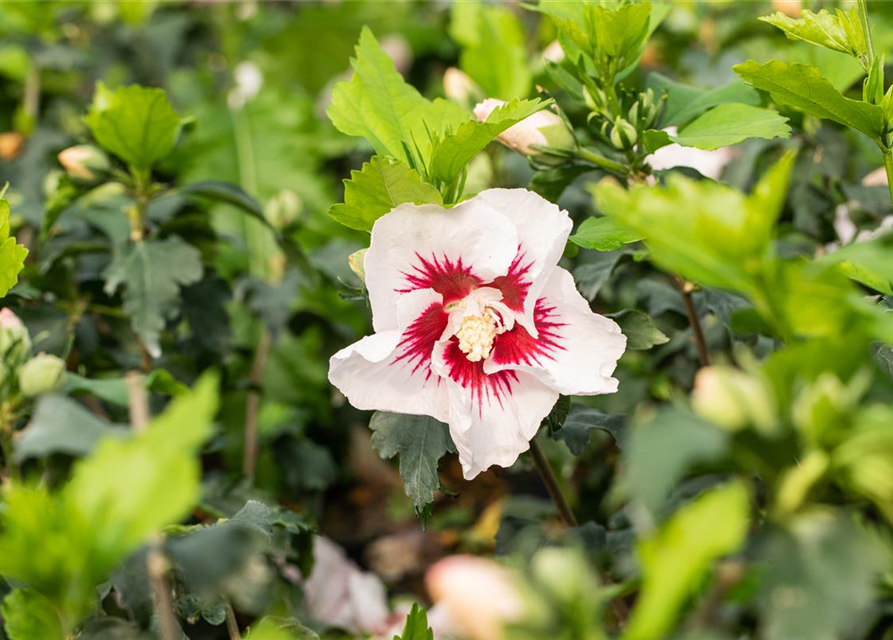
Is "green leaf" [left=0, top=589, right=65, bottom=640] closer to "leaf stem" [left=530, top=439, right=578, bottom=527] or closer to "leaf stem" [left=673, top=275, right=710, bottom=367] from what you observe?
"leaf stem" [left=530, top=439, right=578, bottom=527]

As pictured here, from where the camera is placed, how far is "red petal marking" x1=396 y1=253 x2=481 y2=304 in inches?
24.9

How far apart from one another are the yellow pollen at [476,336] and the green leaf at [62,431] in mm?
246

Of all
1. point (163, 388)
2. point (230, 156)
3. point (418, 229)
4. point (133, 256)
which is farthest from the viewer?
point (230, 156)

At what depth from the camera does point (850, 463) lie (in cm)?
38

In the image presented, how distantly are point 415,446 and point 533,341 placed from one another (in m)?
0.12

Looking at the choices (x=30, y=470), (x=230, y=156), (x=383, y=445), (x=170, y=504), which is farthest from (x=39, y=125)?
(x=170, y=504)

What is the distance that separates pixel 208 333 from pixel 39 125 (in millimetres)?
682

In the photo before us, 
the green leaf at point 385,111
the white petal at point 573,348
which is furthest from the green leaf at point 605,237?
the green leaf at point 385,111

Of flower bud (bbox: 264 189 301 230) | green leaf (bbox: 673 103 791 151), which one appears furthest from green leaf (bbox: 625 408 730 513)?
flower bud (bbox: 264 189 301 230)

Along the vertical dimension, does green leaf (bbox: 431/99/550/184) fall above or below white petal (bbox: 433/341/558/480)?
above

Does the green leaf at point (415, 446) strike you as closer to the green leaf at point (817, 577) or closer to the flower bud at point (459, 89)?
the green leaf at point (817, 577)

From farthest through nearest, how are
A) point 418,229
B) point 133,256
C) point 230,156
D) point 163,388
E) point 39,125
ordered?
point 230,156, point 39,125, point 133,256, point 163,388, point 418,229

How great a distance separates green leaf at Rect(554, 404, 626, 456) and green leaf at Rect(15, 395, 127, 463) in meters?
0.34

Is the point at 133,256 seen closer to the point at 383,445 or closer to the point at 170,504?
the point at 383,445
